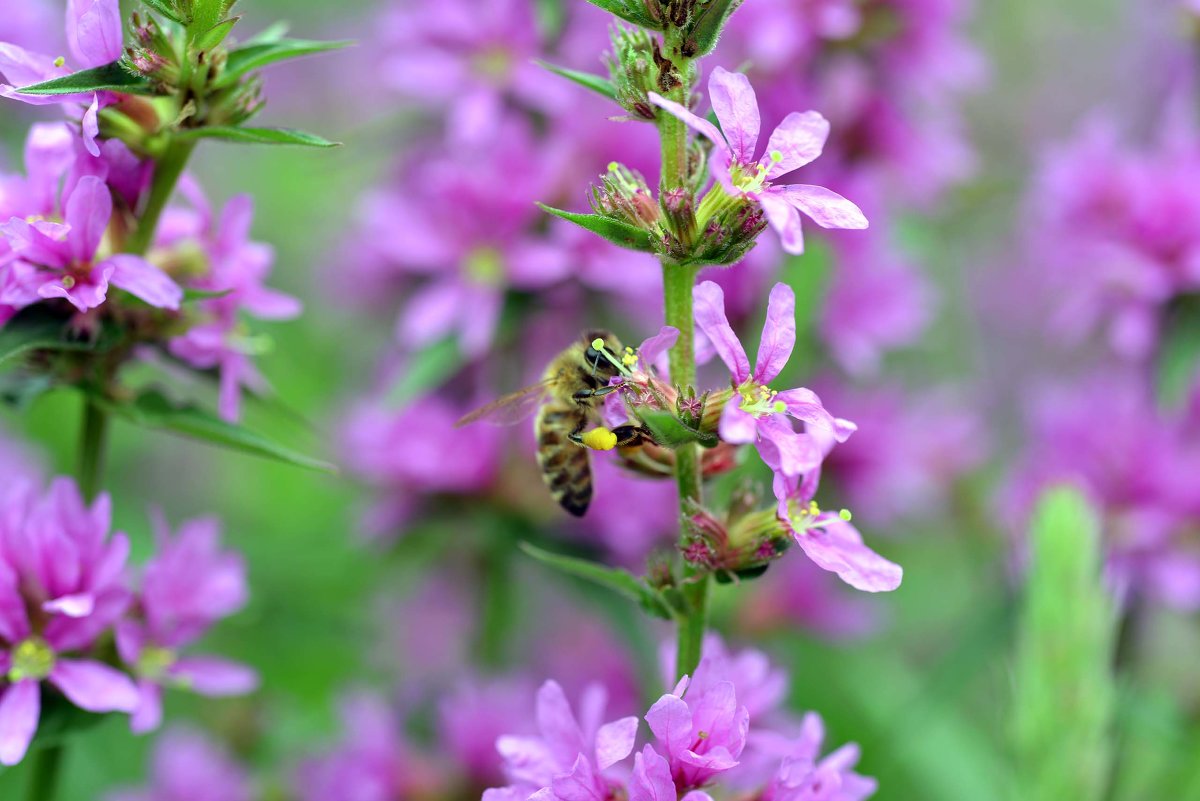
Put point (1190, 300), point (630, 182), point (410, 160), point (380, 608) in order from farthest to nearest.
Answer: point (380, 608), point (410, 160), point (1190, 300), point (630, 182)

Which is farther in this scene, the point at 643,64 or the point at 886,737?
the point at 886,737

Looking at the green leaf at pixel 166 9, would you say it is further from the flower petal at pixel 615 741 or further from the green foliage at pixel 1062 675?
the green foliage at pixel 1062 675

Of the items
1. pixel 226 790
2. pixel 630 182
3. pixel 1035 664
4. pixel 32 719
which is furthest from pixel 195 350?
pixel 1035 664

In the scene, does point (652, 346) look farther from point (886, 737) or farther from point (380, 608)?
point (380, 608)

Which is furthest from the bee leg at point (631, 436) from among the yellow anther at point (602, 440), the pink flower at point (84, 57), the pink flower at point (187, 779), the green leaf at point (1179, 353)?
the green leaf at point (1179, 353)

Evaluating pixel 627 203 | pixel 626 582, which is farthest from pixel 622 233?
pixel 626 582

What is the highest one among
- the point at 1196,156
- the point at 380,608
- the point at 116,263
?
the point at 1196,156

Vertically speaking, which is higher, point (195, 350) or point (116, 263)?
point (116, 263)
